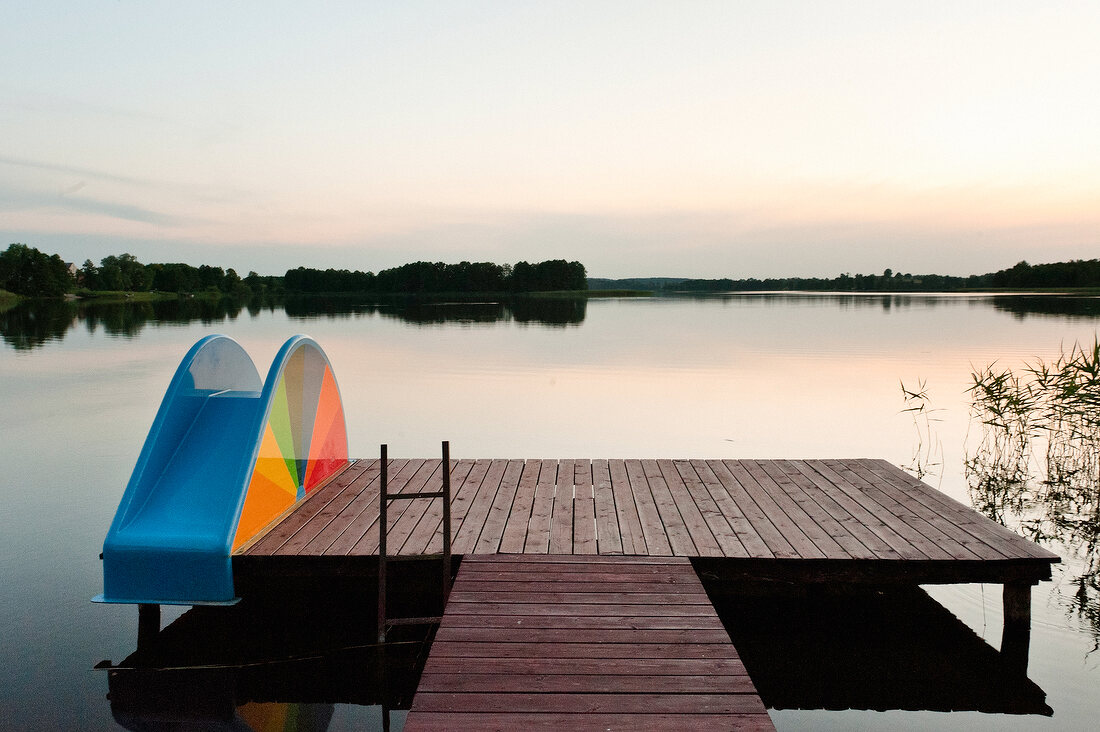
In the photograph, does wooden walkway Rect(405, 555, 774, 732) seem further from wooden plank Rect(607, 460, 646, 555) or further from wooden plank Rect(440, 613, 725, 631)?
wooden plank Rect(607, 460, 646, 555)

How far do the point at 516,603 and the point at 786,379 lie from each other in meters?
17.8

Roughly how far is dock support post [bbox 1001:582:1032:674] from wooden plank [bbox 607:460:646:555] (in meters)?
2.71

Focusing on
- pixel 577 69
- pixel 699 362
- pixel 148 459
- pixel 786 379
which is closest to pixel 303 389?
pixel 148 459

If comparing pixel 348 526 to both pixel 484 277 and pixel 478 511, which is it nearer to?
pixel 478 511

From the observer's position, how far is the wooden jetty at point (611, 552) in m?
3.40

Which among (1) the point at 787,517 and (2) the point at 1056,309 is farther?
(2) the point at 1056,309

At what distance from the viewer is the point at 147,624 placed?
5.50 m

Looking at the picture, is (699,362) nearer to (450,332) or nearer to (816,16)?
(816,16)

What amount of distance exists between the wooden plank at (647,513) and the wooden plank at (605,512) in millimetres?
222

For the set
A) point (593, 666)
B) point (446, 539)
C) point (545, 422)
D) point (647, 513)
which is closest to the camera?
point (593, 666)

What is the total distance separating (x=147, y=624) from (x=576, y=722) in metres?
4.06

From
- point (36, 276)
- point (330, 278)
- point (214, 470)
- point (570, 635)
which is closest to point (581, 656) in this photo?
point (570, 635)

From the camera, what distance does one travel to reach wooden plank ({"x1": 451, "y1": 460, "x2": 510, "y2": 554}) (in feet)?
18.0

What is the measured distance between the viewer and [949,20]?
2148 cm
